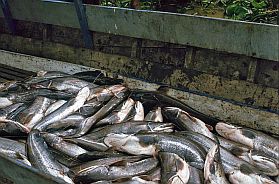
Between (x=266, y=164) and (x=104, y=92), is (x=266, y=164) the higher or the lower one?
the lower one

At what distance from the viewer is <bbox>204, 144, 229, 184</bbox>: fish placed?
332 cm

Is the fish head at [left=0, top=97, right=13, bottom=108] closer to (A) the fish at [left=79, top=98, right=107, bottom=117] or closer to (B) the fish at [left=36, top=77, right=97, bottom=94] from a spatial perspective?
(B) the fish at [left=36, top=77, right=97, bottom=94]

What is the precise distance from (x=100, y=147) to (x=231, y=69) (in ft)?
5.91

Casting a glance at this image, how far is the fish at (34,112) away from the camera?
14.8 feet

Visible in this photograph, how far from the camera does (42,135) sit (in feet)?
13.4

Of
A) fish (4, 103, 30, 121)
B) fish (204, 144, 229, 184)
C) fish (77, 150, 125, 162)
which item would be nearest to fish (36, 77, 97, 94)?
fish (4, 103, 30, 121)

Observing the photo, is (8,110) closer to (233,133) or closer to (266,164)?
(233,133)

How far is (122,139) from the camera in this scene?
386cm

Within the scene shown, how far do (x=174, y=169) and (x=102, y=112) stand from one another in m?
1.41

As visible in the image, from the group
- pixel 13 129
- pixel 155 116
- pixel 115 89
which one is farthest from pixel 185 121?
pixel 13 129

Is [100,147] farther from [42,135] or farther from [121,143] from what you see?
[42,135]

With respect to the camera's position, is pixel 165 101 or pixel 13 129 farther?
pixel 165 101

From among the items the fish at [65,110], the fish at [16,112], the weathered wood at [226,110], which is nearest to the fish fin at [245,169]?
the weathered wood at [226,110]

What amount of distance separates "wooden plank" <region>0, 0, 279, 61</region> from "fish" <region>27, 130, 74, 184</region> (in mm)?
1955
